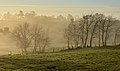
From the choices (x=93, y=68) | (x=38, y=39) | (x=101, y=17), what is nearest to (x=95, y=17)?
(x=101, y=17)

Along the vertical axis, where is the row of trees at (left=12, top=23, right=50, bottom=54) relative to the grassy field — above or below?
below

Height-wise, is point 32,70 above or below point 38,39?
above

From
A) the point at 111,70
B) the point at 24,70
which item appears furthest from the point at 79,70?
the point at 24,70

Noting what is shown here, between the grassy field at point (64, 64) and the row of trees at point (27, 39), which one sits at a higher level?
the grassy field at point (64, 64)

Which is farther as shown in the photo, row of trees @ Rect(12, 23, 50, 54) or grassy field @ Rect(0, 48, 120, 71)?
row of trees @ Rect(12, 23, 50, 54)

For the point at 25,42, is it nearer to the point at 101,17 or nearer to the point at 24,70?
the point at 101,17

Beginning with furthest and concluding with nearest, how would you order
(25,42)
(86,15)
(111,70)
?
(86,15), (25,42), (111,70)

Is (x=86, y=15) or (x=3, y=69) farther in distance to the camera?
(x=86, y=15)

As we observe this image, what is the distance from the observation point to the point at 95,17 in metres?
144

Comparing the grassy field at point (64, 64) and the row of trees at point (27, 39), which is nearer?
the grassy field at point (64, 64)

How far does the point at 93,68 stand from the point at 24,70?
10.6m

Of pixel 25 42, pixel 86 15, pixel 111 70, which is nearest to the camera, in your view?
pixel 111 70

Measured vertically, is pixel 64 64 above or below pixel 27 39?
above

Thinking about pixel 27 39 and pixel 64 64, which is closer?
pixel 64 64
